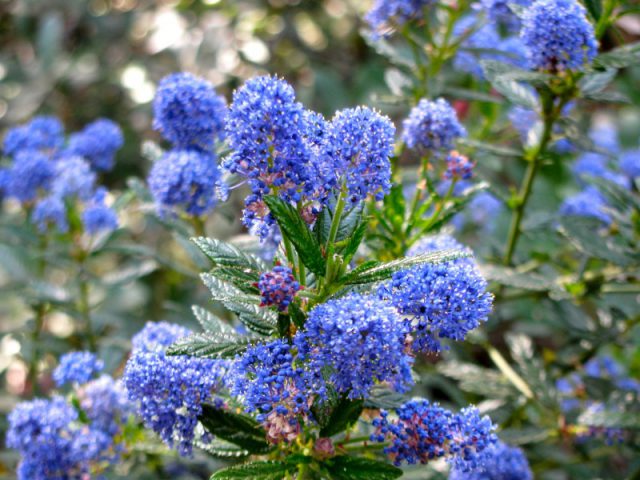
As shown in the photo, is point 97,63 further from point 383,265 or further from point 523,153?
point 383,265


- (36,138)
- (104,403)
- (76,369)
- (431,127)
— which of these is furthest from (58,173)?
(431,127)

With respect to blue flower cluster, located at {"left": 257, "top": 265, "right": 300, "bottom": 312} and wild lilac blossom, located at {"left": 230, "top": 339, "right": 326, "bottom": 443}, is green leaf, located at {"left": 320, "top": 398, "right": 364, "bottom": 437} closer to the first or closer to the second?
wild lilac blossom, located at {"left": 230, "top": 339, "right": 326, "bottom": 443}

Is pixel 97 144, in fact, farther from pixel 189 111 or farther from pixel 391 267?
pixel 391 267

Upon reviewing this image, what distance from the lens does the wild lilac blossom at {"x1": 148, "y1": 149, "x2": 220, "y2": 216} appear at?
2.12 meters

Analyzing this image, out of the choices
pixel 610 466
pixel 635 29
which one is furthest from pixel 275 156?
pixel 635 29

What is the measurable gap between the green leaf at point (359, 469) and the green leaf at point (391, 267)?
14.4 inches

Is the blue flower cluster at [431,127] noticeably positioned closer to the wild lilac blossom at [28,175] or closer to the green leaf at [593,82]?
the green leaf at [593,82]

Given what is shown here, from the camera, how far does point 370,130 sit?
4.90 ft

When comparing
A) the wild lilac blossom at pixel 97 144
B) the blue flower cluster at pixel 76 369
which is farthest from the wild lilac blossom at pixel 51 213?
the blue flower cluster at pixel 76 369

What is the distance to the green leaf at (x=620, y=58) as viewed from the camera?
2086mm

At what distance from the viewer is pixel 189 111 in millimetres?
2121

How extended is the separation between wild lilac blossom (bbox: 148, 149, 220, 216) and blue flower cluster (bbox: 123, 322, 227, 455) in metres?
0.62

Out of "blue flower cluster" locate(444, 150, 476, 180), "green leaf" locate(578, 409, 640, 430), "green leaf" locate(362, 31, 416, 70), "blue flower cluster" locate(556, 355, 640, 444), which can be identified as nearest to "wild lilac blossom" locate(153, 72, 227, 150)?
"blue flower cluster" locate(444, 150, 476, 180)

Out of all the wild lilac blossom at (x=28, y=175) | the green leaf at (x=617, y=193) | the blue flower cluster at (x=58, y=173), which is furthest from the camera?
the wild lilac blossom at (x=28, y=175)
